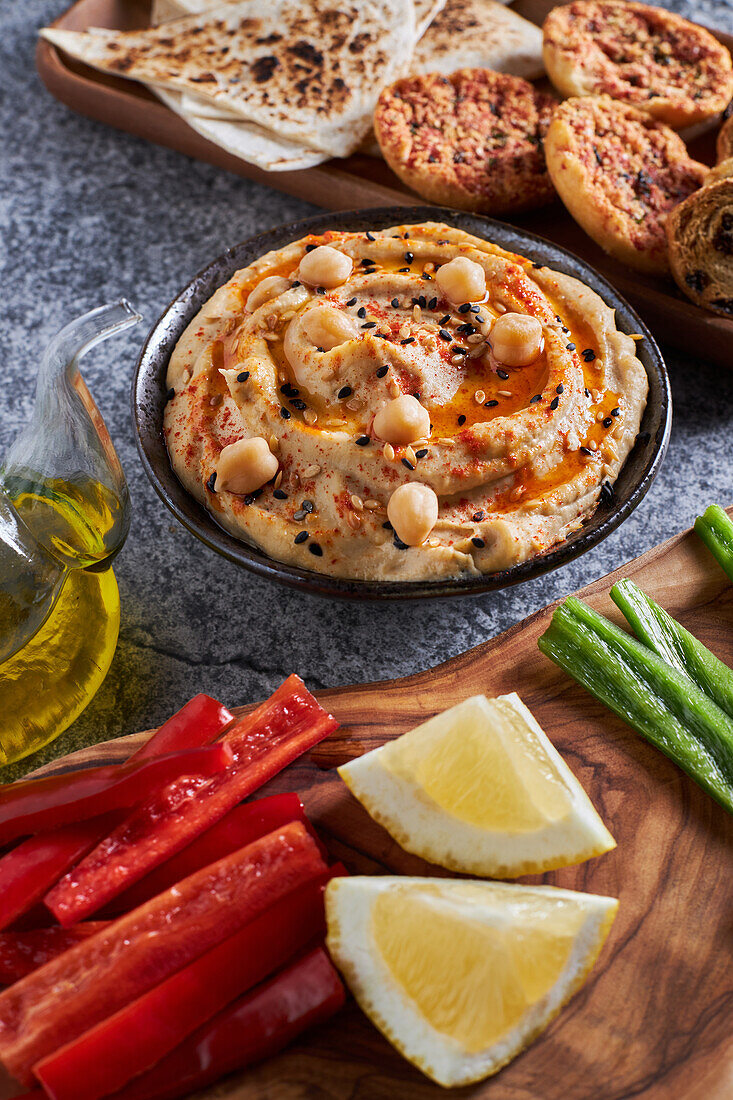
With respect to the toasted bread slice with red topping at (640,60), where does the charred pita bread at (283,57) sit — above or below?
below

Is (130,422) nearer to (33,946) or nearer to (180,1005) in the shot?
(33,946)

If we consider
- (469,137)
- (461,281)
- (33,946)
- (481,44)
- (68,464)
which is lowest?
(33,946)

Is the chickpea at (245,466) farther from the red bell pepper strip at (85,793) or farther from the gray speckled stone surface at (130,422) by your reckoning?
the red bell pepper strip at (85,793)

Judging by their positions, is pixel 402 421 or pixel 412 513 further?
pixel 402 421

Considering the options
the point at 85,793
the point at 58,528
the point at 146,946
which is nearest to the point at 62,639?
the point at 58,528

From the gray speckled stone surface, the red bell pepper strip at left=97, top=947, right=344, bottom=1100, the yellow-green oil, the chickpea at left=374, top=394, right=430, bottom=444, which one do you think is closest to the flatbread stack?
the gray speckled stone surface

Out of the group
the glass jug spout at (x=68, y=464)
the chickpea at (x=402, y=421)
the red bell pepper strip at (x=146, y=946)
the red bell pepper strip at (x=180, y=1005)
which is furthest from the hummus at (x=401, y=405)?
the red bell pepper strip at (x=180, y=1005)

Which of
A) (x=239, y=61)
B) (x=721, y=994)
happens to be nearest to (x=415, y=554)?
(x=721, y=994)
